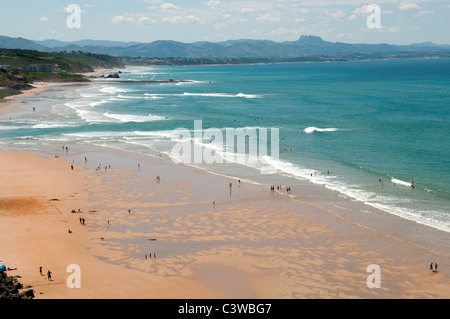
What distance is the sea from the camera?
37750mm

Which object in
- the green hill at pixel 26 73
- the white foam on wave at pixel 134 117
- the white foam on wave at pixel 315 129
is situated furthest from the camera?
the green hill at pixel 26 73

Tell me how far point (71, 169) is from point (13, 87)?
79.9 m

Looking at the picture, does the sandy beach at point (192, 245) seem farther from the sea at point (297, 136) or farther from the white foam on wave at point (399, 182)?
the white foam on wave at point (399, 182)

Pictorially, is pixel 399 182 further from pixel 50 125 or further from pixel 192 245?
pixel 50 125

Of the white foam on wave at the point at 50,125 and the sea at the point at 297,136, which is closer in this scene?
the sea at the point at 297,136

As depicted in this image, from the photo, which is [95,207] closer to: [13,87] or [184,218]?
[184,218]

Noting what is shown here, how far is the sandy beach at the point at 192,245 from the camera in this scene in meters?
22.2

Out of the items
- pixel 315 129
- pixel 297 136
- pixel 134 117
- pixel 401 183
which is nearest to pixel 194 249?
pixel 401 183

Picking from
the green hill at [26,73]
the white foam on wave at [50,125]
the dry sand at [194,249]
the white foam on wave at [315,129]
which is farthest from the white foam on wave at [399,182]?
the green hill at [26,73]

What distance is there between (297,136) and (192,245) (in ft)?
118

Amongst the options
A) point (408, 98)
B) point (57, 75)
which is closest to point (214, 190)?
point (408, 98)

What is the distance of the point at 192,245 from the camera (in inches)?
1067

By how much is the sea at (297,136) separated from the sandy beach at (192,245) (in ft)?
14.9

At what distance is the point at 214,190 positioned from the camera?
1494 inches
